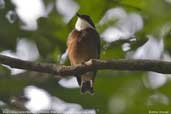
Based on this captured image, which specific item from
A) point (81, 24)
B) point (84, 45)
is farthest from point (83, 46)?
point (81, 24)

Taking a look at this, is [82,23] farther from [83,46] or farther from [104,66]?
[104,66]

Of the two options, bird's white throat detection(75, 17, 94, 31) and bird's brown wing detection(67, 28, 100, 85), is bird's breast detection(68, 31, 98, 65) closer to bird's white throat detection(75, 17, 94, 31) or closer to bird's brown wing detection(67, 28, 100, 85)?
bird's brown wing detection(67, 28, 100, 85)

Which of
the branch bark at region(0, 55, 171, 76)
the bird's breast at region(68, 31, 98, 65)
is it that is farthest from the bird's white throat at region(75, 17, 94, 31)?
the branch bark at region(0, 55, 171, 76)

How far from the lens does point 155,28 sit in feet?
15.2

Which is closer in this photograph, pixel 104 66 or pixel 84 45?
pixel 104 66

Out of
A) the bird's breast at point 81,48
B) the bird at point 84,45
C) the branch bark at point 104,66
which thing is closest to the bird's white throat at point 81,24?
the bird at point 84,45

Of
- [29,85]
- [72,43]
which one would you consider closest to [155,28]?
[72,43]

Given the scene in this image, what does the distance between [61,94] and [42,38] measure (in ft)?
3.20

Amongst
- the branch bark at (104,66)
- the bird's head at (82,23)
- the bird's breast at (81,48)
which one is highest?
the bird's head at (82,23)

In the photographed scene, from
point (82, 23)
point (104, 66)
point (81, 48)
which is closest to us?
point (104, 66)

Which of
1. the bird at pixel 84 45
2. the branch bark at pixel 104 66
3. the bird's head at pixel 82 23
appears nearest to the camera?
the branch bark at pixel 104 66

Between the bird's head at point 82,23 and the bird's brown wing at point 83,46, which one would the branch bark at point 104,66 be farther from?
the bird's head at point 82,23

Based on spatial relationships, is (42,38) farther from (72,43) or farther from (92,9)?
(92,9)

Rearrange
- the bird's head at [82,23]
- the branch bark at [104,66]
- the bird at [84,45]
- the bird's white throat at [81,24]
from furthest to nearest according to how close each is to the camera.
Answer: the bird's white throat at [81,24], the bird's head at [82,23], the bird at [84,45], the branch bark at [104,66]
